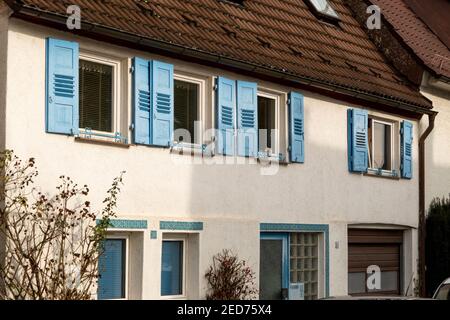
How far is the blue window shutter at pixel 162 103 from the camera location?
15609 millimetres

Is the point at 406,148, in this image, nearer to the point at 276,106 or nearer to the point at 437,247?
the point at 437,247

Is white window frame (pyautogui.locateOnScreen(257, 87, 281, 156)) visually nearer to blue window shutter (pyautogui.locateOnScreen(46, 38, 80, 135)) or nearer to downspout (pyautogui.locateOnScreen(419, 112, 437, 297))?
blue window shutter (pyautogui.locateOnScreen(46, 38, 80, 135))

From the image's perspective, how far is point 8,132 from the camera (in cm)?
1346

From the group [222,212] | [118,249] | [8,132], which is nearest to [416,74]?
[222,212]

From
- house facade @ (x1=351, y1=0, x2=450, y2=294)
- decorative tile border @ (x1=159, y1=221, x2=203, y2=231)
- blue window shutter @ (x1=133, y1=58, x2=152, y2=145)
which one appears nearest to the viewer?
blue window shutter @ (x1=133, y1=58, x2=152, y2=145)

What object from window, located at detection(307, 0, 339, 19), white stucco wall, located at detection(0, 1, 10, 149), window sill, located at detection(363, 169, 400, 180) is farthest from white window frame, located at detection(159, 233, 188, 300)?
window, located at detection(307, 0, 339, 19)

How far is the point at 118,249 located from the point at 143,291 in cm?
69

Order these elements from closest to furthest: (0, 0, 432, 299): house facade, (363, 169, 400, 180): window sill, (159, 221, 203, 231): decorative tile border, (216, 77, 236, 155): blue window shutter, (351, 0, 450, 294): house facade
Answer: (0, 0, 432, 299): house facade → (159, 221, 203, 231): decorative tile border → (216, 77, 236, 155): blue window shutter → (363, 169, 400, 180): window sill → (351, 0, 450, 294): house facade

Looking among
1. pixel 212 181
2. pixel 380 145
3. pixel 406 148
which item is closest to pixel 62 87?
pixel 212 181

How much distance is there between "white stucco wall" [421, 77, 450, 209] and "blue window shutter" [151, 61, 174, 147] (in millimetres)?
8248

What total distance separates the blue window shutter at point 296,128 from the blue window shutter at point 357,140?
160 cm

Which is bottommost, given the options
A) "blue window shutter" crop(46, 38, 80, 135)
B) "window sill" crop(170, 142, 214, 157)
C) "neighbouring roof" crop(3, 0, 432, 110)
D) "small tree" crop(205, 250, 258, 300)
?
"small tree" crop(205, 250, 258, 300)

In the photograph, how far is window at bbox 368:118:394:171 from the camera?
2120 cm
